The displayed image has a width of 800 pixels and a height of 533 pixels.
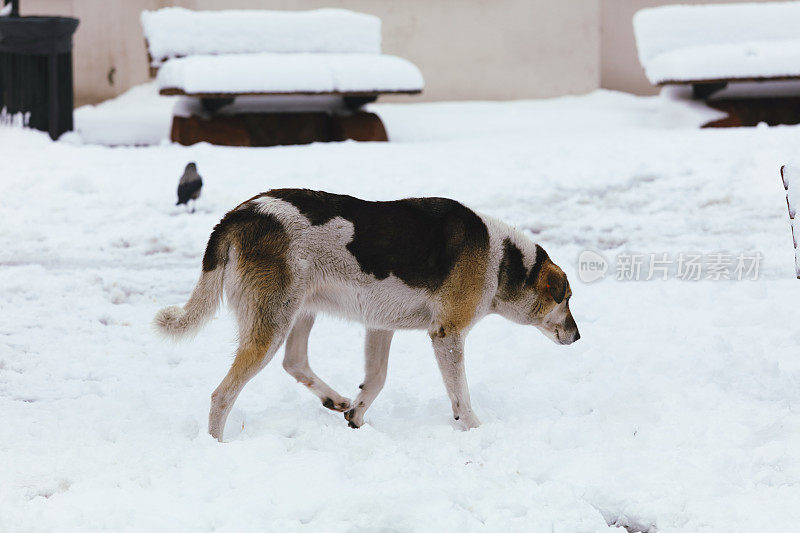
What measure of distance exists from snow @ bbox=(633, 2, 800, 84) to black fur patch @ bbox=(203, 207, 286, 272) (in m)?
9.15

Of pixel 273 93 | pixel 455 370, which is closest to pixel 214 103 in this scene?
pixel 273 93

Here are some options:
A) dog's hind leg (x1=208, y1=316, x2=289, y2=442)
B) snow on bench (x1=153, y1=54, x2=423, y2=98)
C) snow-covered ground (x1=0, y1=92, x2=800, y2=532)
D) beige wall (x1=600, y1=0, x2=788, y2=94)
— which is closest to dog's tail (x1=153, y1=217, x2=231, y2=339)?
dog's hind leg (x1=208, y1=316, x2=289, y2=442)

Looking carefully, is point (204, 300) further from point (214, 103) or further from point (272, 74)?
point (214, 103)

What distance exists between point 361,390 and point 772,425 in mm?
1868

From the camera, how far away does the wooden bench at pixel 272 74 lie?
36.4 ft

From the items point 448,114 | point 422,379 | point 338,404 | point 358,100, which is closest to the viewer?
point 338,404

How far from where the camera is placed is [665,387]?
184 inches

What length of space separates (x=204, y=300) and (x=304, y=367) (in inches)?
26.8

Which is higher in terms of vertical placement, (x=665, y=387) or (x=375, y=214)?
(x=375, y=214)

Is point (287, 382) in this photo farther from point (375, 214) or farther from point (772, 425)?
point (772, 425)

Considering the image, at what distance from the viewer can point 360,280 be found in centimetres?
404

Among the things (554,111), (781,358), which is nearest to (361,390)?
(781,358)

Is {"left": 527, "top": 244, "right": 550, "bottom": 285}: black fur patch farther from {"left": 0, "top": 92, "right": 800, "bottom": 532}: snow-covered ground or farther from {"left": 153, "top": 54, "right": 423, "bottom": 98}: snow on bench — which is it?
{"left": 153, "top": 54, "right": 423, "bottom": 98}: snow on bench

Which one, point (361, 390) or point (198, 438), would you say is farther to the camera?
point (361, 390)
